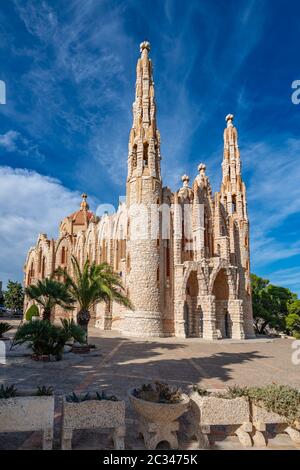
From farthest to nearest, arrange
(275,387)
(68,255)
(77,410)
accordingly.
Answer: (68,255), (275,387), (77,410)

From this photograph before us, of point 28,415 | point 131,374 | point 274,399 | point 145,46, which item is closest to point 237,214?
point 145,46

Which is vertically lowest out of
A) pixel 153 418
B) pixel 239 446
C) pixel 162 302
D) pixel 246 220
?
pixel 239 446

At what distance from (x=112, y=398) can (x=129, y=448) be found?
0.81 metres

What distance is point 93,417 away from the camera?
4641mm

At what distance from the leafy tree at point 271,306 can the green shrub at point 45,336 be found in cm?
3009

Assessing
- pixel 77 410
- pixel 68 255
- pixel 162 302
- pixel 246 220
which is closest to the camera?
pixel 77 410

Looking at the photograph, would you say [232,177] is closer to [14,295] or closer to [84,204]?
[84,204]

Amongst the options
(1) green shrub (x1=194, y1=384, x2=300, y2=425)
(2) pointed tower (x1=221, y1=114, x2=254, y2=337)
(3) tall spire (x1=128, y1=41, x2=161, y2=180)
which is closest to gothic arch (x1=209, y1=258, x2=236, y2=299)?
(2) pointed tower (x1=221, y1=114, x2=254, y2=337)

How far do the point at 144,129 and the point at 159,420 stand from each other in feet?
96.1

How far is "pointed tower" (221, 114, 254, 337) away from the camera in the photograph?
105 feet
